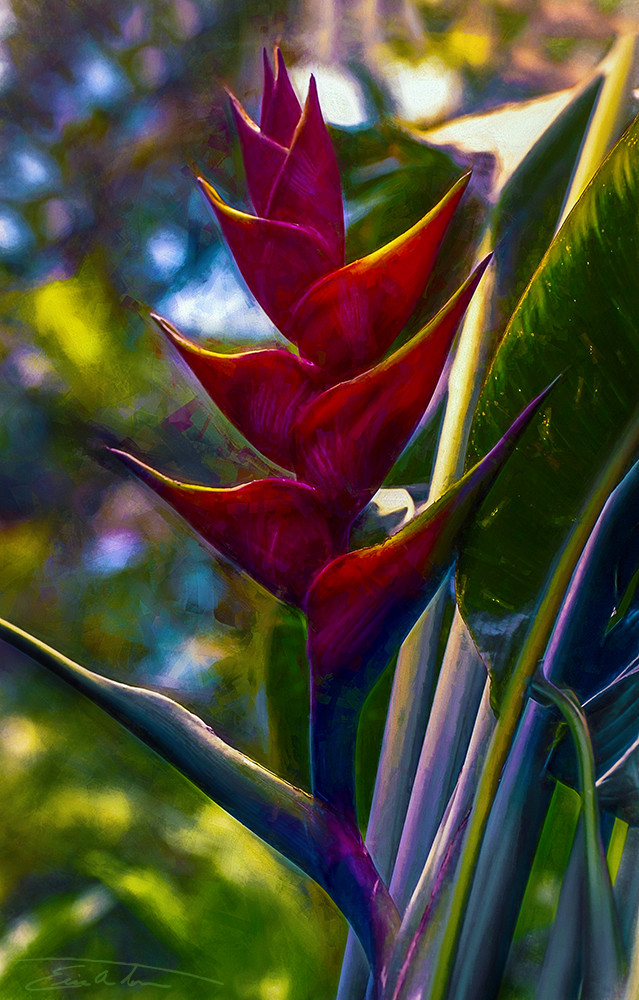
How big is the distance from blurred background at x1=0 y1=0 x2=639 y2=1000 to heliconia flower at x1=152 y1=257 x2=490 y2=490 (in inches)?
2.6

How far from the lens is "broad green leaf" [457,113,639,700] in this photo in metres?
0.26

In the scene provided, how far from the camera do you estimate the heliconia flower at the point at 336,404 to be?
25 cm

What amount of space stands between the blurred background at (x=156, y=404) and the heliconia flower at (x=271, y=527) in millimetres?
68

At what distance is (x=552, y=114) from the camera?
1.13ft

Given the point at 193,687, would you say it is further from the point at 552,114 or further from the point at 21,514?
the point at 552,114

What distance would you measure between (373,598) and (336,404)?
2.8 inches

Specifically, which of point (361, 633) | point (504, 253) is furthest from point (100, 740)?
point (504, 253)

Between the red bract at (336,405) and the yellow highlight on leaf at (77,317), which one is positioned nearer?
the red bract at (336,405)

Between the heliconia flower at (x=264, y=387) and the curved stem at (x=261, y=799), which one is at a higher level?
the heliconia flower at (x=264, y=387)

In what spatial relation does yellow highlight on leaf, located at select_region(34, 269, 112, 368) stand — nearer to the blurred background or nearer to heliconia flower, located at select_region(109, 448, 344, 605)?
the blurred background

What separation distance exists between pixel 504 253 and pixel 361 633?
0.67 feet

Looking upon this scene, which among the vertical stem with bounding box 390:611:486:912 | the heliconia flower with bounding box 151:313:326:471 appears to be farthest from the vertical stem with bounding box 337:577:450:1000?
the heliconia flower with bounding box 151:313:326:471
